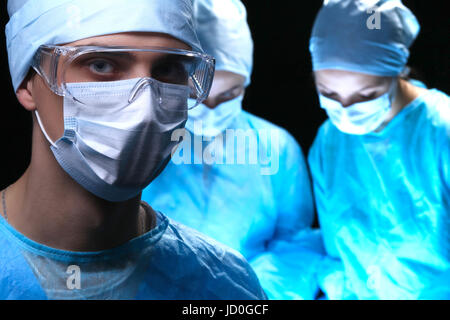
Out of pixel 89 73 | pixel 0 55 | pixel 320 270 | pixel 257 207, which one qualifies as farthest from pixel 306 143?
pixel 89 73

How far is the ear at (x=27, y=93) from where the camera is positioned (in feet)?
4.07

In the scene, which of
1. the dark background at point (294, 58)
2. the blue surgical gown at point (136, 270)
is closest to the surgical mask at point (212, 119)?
the dark background at point (294, 58)

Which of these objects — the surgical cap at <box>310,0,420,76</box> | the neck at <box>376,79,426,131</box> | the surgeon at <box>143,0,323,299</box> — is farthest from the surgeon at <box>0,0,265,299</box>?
the neck at <box>376,79,426,131</box>

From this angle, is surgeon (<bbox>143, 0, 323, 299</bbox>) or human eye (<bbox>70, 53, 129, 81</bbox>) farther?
surgeon (<bbox>143, 0, 323, 299</bbox>)

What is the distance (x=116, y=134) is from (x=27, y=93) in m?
0.26

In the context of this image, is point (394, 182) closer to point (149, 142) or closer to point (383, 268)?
point (383, 268)

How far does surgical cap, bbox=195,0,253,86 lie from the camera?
7.56 ft

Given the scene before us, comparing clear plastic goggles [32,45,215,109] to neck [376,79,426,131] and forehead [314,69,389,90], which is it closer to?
forehead [314,69,389,90]

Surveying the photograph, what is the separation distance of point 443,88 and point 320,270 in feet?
3.33

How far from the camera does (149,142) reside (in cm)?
117

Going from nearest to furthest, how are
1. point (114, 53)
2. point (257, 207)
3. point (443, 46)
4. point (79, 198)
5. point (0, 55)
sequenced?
point (114, 53)
point (79, 198)
point (0, 55)
point (443, 46)
point (257, 207)

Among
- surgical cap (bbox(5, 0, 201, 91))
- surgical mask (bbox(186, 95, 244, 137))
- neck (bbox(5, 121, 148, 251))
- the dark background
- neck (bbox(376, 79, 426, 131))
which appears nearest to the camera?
surgical cap (bbox(5, 0, 201, 91))

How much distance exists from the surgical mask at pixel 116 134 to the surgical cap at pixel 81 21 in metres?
0.11

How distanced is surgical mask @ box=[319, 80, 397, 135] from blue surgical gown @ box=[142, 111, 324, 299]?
0.77 ft
